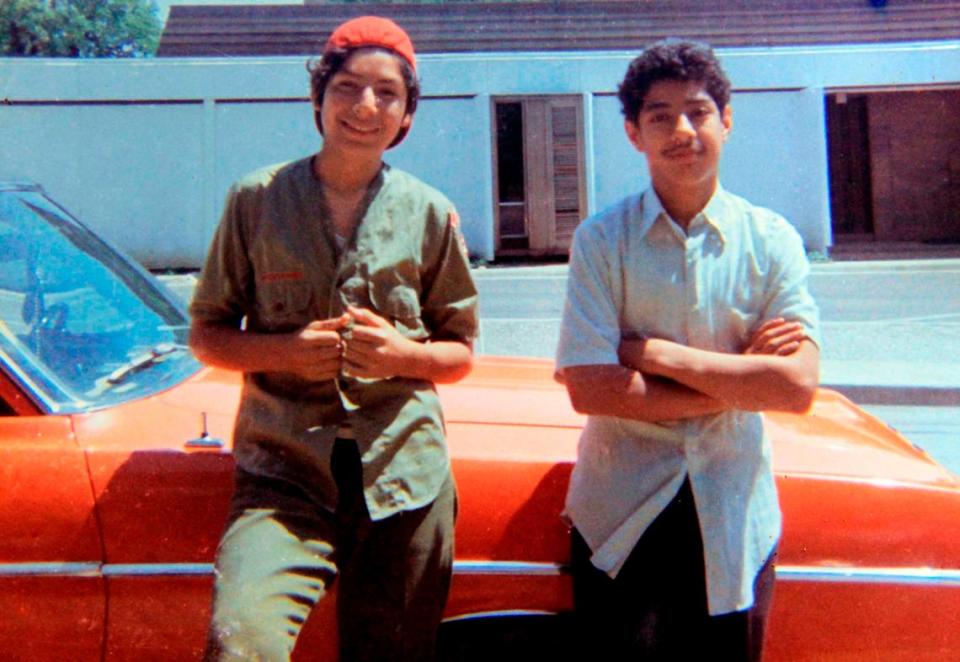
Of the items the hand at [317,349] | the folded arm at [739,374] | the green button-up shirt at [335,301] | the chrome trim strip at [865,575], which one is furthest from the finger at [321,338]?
the chrome trim strip at [865,575]

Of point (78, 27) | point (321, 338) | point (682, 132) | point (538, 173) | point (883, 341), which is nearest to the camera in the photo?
point (321, 338)

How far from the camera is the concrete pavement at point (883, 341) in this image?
7199 mm

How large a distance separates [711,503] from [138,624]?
1.11m

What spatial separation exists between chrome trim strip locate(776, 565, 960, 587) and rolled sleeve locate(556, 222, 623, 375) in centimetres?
56

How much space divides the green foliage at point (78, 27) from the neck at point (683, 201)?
3487 cm

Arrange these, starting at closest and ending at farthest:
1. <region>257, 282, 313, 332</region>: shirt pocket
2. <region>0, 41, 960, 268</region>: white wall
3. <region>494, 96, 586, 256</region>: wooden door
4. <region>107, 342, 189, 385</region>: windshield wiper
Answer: <region>257, 282, 313, 332</region>: shirt pocket, <region>107, 342, 189, 385</region>: windshield wiper, <region>0, 41, 960, 268</region>: white wall, <region>494, 96, 586, 256</region>: wooden door

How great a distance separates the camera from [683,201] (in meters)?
2.18

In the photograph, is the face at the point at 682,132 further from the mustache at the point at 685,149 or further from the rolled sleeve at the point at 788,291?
the rolled sleeve at the point at 788,291

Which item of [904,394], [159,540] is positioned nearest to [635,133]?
[159,540]

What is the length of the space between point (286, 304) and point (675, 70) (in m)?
0.88

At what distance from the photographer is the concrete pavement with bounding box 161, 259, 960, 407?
7.20 metres

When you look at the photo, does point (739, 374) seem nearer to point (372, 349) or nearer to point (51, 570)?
point (372, 349)

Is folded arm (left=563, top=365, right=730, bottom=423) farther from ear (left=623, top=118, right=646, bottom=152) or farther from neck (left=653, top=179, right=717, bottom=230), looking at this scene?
ear (left=623, top=118, right=646, bottom=152)

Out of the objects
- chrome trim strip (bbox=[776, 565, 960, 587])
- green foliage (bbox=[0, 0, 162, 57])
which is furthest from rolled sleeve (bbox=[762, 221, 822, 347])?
green foliage (bbox=[0, 0, 162, 57])
